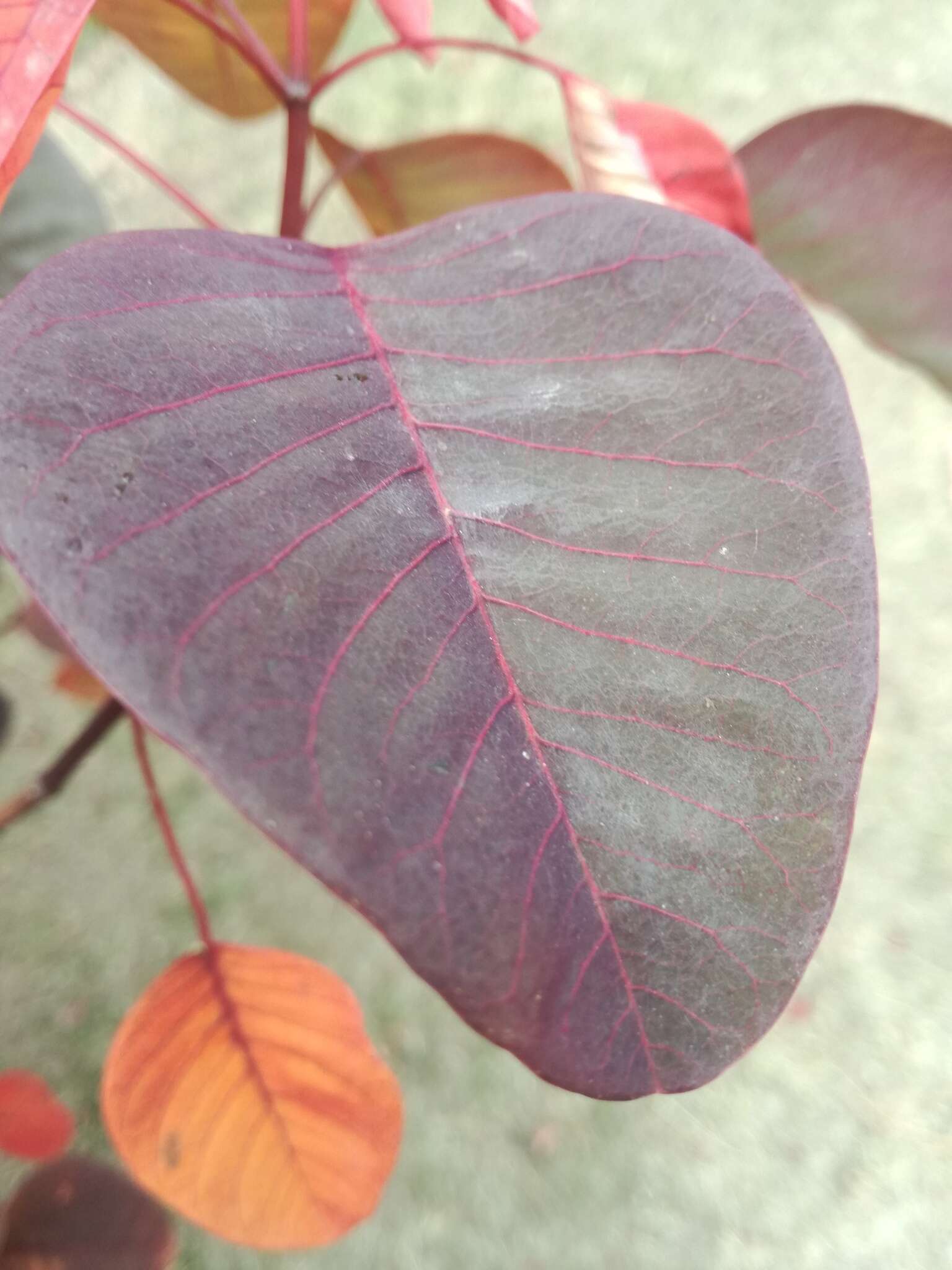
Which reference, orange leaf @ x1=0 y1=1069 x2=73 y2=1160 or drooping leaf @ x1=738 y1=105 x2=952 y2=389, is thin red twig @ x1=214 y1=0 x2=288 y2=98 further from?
orange leaf @ x1=0 y1=1069 x2=73 y2=1160

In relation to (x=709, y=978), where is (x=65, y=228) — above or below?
above

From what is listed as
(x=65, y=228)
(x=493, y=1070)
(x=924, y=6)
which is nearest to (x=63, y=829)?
(x=493, y=1070)

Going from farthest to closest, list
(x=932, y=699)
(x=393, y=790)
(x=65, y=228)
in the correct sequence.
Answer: (x=932, y=699)
(x=65, y=228)
(x=393, y=790)

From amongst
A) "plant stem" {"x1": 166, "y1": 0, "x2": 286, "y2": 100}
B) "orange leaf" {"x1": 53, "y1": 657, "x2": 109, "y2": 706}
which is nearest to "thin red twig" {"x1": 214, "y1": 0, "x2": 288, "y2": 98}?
"plant stem" {"x1": 166, "y1": 0, "x2": 286, "y2": 100}

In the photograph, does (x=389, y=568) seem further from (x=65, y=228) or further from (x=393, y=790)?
(x=65, y=228)

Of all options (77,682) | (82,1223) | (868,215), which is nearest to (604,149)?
(868,215)

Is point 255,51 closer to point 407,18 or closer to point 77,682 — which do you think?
→ point 407,18
